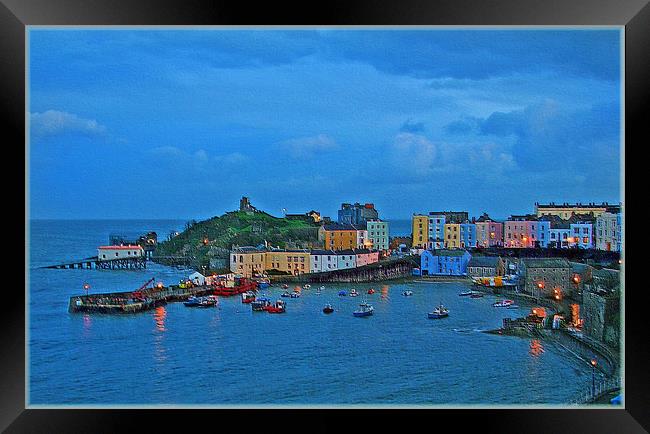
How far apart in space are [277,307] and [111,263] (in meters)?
0.88

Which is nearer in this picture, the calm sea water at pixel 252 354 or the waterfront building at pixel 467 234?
the calm sea water at pixel 252 354

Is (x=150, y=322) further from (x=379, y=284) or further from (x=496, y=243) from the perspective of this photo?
(x=496, y=243)

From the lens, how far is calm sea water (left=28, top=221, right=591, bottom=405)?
306 cm

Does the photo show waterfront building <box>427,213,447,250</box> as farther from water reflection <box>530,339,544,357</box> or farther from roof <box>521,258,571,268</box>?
water reflection <box>530,339,544,357</box>

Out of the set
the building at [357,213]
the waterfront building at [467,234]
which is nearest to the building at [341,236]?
the building at [357,213]

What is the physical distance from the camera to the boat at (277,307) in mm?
3221

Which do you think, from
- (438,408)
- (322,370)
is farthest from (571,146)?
(322,370)

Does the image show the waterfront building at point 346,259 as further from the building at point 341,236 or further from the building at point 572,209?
the building at point 572,209

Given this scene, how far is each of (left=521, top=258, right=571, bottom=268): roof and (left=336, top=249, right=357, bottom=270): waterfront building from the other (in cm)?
89

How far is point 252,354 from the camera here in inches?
124

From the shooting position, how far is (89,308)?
3148 millimetres

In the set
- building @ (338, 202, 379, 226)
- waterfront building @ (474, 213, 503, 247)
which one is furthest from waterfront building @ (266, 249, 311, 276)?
waterfront building @ (474, 213, 503, 247)
